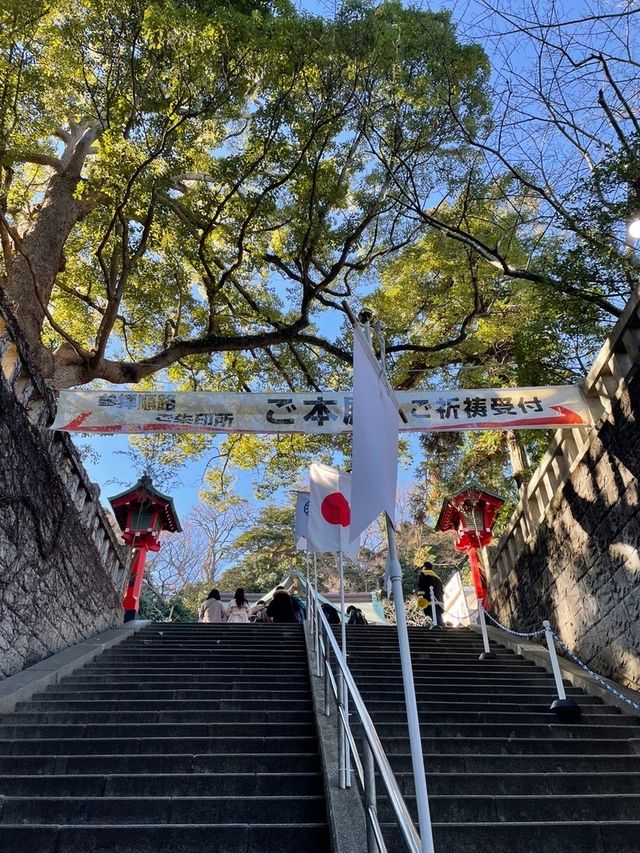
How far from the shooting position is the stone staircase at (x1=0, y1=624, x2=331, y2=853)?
3.03 meters

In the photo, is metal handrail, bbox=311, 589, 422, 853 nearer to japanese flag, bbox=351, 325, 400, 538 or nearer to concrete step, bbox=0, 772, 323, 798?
concrete step, bbox=0, 772, 323, 798

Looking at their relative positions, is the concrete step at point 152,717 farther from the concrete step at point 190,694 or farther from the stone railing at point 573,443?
the stone railing at point 573,443

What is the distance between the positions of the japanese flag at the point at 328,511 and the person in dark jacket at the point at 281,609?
5.56 metres

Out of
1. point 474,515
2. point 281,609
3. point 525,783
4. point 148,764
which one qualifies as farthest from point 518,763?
point 281,609

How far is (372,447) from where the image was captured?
8.23 ft

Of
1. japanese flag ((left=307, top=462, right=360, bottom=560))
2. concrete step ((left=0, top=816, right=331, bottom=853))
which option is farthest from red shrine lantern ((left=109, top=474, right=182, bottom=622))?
concrete step ((left=0, top=816, right=331, bottom=853))

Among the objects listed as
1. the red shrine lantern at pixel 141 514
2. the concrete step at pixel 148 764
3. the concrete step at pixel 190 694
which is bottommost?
the concrete step at pixel 148 764

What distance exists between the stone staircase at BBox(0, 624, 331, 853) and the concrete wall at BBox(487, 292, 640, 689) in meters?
4.11

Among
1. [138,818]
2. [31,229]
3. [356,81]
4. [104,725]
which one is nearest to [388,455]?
[138,818]

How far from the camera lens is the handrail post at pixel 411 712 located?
174 centimetres

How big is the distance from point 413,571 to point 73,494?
781 inches

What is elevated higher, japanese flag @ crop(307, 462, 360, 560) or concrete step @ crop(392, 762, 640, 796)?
japanese flag @ crop(307, 462, 360, 560)

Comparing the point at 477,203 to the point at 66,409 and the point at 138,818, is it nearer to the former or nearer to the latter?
the point at 66,409

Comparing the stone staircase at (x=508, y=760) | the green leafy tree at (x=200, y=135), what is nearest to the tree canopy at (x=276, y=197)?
the green leafy tree at (x=200, y=135)
